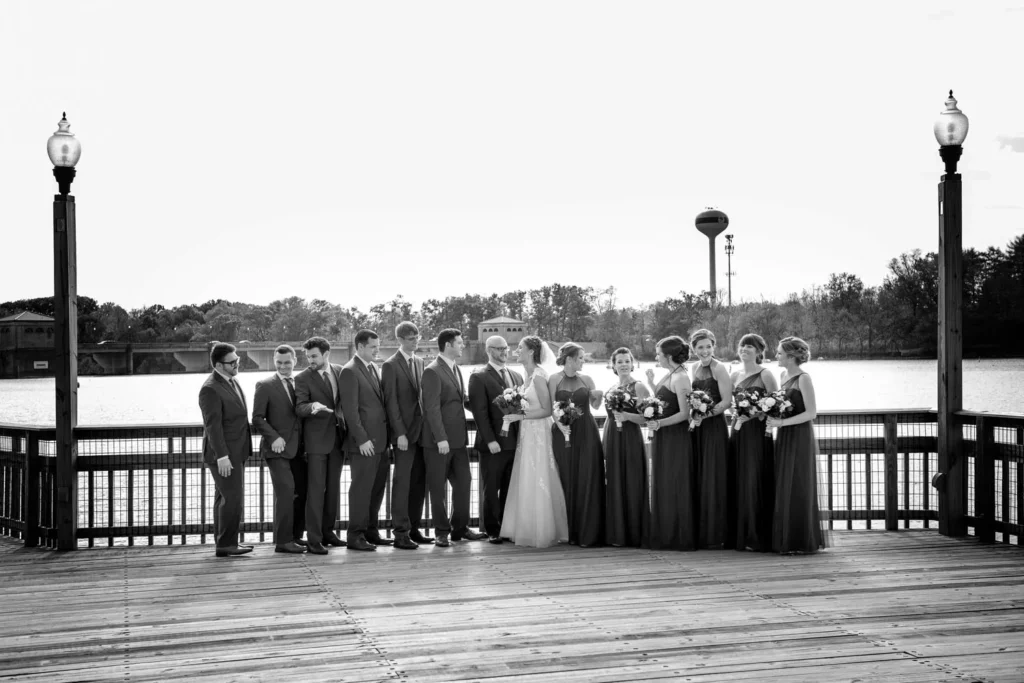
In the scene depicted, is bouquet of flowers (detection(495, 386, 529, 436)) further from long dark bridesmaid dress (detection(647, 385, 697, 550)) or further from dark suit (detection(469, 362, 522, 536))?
long dark bridesmaid dress (detection(647, 385, 697, 550))

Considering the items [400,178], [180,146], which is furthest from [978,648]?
[400,178]

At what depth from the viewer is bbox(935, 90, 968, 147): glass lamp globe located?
348 inches

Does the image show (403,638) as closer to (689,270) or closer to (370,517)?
(370,517)

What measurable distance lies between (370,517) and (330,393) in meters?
1.21

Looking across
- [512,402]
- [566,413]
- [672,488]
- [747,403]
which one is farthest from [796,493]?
[512,402]

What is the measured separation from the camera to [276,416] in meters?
8.39

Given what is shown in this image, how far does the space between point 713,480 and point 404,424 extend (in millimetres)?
2695

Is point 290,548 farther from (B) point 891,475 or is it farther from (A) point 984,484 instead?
(A) point 984,484

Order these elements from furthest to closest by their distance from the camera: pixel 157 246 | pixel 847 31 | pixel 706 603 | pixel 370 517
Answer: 1. pixel 157 246
2. pixel 847 31
3. pixel 370 517
4. pixel 706 603

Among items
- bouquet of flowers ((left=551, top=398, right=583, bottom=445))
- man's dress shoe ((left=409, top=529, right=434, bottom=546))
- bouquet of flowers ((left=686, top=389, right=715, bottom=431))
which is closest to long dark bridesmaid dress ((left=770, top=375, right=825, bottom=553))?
bouquet of flowers ((left=686, top=389, right=715, bottom=431))

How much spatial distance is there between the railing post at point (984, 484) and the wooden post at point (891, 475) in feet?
2.48

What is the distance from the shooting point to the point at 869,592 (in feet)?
21.8

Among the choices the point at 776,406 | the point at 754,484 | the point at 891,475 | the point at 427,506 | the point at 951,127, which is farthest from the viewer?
the point at 427,506

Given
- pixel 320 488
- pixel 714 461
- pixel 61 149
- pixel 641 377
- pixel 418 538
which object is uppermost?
pixel 61 149
